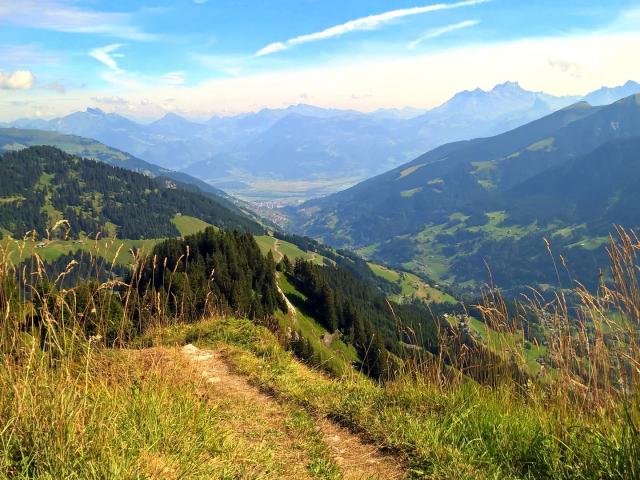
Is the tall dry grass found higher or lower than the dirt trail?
higher

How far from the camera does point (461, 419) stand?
19.4ft

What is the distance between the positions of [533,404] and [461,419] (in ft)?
3.92

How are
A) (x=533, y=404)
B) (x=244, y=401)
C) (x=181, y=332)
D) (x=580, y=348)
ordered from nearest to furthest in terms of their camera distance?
(x=580, y=348), (x=533, y=404), (x=244, y=401), (x=181, y=332)

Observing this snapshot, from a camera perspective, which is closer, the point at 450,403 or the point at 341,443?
the point at 341,443

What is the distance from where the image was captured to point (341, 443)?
255 inches

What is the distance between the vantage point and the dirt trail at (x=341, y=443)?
215 inches

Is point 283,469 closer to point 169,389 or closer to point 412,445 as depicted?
point 412,445

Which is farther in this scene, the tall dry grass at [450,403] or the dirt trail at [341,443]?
the dirt trail at [341,443]

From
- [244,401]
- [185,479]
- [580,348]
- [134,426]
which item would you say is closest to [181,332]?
[244,401]

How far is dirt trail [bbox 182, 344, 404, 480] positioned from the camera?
215 inches

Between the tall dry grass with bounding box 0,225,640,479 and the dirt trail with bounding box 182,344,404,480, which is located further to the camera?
the dirt trail with bounding box 182,344,404,480

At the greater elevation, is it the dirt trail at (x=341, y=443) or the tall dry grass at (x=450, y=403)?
the tall dry grass at (x=450, y=403)

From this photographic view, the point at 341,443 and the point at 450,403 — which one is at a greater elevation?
the point at 450,403

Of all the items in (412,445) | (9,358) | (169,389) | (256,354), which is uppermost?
(9,358)
